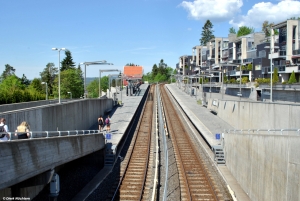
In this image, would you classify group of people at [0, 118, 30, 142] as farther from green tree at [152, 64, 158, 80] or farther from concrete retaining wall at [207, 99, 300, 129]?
green tree at [152, 64, 158, 80]

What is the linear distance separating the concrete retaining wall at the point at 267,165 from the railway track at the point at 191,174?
169cm

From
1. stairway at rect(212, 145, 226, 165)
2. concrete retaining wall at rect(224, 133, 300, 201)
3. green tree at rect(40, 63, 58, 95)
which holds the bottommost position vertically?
stairway at rect(212, 145, 226, 165)

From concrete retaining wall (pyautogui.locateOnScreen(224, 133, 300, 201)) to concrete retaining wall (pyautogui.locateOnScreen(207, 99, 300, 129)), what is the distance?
303cm

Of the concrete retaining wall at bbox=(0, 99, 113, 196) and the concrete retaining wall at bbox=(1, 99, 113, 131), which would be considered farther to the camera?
the concrete retaining wall at bbox=(1, 99, 113, 131)

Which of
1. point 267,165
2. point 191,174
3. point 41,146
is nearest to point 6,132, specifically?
point 41,146

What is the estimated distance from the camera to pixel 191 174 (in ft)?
64.7

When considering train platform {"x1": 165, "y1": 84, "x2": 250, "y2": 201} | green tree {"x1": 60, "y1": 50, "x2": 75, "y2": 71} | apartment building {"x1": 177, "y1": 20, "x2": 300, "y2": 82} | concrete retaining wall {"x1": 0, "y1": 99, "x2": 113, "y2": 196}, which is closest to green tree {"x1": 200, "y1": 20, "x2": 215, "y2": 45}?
apartment building {"x1": 177, "y1": 20, "x2": 300, "y2": 82}

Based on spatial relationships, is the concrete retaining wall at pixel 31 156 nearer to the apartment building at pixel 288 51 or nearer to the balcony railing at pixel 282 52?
the apartment building at pixel 288 51

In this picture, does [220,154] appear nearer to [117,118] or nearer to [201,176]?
[201,176]

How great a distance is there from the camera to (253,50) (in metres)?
72.0

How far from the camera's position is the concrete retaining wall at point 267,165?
11.3 m

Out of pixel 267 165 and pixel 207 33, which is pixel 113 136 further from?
pixel 207 33

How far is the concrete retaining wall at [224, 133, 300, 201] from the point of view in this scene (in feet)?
37.2

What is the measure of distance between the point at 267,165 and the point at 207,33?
459ft
